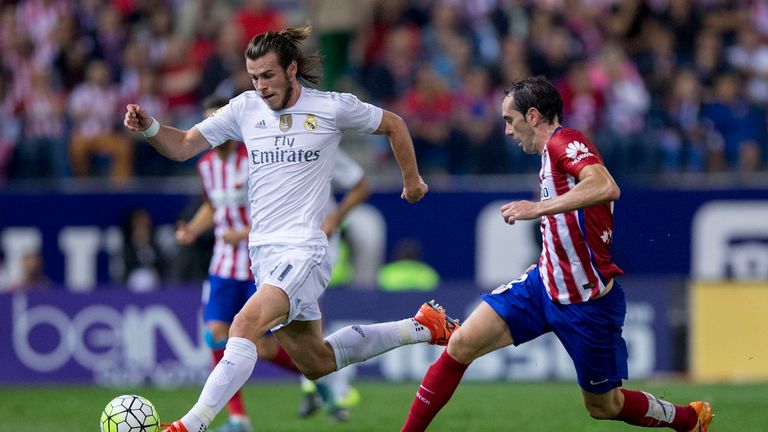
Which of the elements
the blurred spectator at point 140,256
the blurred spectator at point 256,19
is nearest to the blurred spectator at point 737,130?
the blurred spectator at point 256,19

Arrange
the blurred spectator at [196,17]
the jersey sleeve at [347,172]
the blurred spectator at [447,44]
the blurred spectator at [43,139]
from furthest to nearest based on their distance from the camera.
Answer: the blurred spectator at [196,17] < the blurred spectator at [447,44] < the blurred spectator at [43,139] < the jersey sleeve at [347,172]

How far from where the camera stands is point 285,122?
8.09 meters

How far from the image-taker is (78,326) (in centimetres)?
1538

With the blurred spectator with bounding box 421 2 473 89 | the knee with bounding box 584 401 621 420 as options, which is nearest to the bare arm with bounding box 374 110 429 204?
the knee with bounding box 584 401 621 420

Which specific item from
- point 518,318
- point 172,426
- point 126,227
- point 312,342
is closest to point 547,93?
point 518,318

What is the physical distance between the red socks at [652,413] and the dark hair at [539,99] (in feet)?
5.62

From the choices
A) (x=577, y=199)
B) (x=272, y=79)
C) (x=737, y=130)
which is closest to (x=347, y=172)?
(x=272, y=79)

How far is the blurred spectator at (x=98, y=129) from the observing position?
669 inches

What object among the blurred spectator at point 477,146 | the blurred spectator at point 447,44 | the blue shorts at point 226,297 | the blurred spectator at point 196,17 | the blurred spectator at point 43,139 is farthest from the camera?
the blurred spectator at point 196,17

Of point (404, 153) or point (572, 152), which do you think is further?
point (404, 153)

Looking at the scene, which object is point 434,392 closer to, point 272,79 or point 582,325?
point 582,325

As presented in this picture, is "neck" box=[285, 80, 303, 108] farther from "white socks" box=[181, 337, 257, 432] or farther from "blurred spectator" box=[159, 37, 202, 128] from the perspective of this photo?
"blurred spectator" box=[159, 37, 202, 128]

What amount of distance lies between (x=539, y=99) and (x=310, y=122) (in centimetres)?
138

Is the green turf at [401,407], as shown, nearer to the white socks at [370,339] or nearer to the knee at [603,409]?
the knee at [603,409]
